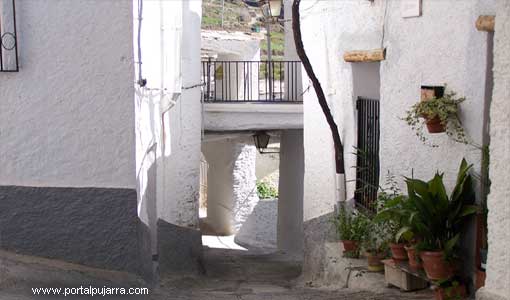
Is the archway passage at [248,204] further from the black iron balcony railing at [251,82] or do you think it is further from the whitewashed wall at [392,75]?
the whitewashed wall at [392,75]

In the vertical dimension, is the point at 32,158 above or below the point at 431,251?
above

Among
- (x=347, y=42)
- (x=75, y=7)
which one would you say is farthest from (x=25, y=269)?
(x=347, y=42)

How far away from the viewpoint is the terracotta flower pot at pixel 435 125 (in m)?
6.45

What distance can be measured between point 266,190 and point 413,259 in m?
15.8

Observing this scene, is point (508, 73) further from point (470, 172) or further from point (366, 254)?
point (366, 254)

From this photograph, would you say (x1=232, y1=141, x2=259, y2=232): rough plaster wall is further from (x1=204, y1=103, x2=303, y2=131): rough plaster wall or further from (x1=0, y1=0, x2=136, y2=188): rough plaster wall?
(x1=0, y1=0, x2=136, y2=188): rough plaster wall

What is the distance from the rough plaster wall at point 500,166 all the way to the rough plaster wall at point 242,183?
1393 cm

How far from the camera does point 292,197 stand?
618 inches

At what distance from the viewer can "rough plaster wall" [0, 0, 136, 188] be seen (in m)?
6.15

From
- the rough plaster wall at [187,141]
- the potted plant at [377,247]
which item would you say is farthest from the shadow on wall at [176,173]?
the potted plant at [377,247]

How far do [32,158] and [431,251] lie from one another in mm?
3232

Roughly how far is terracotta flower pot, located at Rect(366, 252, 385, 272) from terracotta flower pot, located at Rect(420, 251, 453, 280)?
131 cm

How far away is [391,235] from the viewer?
7012 mm

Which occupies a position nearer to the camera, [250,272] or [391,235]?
[391,235]
